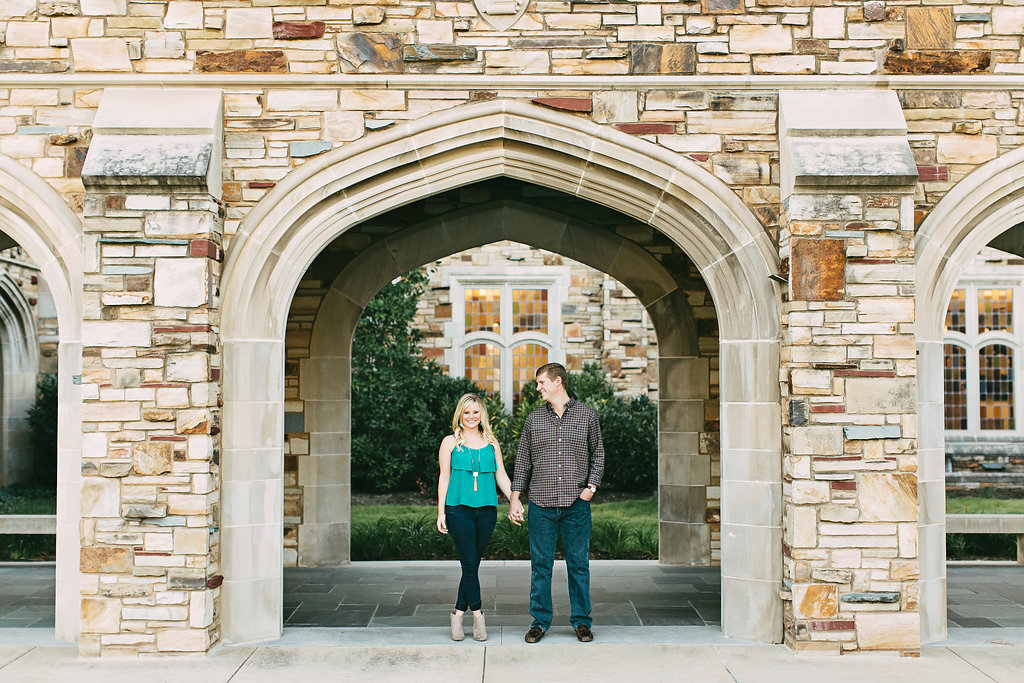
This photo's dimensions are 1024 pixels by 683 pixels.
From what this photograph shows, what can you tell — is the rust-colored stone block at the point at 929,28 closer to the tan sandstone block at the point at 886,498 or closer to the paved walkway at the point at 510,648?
the tan sandstone block at the point at 886,498

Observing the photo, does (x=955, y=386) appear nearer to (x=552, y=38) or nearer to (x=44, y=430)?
(x=552, y=38)

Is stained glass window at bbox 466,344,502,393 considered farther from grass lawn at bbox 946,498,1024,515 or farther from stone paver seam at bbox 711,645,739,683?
stone paver seam at bbox 711,645,739,683

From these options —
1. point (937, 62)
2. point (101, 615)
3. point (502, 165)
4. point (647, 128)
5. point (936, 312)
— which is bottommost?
point (101, 615)

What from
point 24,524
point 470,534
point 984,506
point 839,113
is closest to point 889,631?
point 470,534

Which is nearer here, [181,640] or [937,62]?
[181,640]

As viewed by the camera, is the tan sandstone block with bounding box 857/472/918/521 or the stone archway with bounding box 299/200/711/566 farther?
the stone archway with bounding box 299/200/711/566

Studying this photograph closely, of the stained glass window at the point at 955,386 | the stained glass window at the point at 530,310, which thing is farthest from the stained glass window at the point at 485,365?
the stained glass window at the point at 955,386

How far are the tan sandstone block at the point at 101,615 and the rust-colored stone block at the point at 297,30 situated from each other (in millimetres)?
3519

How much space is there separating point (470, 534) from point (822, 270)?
261 cm

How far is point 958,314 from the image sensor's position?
1426 centimetres

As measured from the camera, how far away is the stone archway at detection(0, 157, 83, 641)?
5469 millimetres

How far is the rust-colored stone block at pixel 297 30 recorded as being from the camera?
5512mm

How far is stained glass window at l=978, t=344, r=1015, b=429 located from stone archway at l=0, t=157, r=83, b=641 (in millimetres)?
13080

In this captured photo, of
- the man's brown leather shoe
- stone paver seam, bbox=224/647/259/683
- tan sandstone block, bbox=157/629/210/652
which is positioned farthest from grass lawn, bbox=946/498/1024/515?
tan sandstone block, bbox=157/629/210/652
